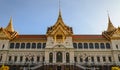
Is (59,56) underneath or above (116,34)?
underneath

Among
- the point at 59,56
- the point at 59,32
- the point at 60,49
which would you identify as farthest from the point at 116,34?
the point at 59,56

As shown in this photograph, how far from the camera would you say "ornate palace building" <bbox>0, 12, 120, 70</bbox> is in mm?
60344

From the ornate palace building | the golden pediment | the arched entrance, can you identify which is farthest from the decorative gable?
the golden pediment

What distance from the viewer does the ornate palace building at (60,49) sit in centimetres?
6034

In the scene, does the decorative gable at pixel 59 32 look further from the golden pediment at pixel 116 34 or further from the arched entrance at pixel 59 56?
the golden pediment at pixel 116 34

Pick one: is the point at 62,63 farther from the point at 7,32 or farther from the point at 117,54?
the point at 7,32

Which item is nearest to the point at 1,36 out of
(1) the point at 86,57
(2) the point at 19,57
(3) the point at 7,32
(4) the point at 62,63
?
(3) the point at 7,32

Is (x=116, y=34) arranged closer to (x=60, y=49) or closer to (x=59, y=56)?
(x=60, y=49)

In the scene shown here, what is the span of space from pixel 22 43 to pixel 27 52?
3324mm

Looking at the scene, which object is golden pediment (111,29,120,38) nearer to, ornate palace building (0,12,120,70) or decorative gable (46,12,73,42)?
ornate palace building (0,12,120,70)

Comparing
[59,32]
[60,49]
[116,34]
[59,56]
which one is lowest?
[59,56]

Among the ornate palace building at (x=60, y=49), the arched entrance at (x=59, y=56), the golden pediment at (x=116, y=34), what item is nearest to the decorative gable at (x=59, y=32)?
the ornate palace building at (x=60, y=49)

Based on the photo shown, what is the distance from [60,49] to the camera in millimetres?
60625

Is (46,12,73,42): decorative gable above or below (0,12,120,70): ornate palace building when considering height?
above
